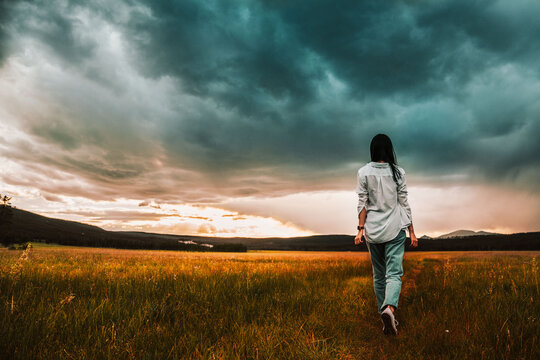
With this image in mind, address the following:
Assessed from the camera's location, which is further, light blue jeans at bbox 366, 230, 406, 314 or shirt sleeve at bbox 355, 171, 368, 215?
shirt sleeve at bbox 355, 171, 368, 215

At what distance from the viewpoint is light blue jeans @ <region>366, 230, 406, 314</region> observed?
14.8 feet

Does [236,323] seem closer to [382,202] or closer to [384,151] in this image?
[382,202]

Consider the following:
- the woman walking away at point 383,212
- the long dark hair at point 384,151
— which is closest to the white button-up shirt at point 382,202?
the woman walking away at point 383,212

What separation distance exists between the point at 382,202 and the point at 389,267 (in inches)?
44.5

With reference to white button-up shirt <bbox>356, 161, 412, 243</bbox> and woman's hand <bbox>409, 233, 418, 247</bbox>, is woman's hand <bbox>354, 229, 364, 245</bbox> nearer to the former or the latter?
→ white button-up shirt <bbox>356, 161, 412, 243</bbox>

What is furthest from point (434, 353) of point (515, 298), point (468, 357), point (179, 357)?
point (515, 298)

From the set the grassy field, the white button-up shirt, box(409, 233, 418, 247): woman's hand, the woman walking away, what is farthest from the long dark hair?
the grassy field

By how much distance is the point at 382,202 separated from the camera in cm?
504

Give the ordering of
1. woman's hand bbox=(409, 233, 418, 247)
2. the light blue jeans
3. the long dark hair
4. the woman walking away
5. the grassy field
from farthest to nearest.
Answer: the long dark hair < woman's hand bbox=(409, 233, 418, 247) < the woman walking away < the light blue jeans < the grassy field

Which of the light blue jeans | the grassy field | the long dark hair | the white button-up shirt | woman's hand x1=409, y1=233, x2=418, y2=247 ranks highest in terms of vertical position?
the long dark hair

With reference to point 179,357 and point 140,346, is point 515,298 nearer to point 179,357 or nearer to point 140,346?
point 179,357

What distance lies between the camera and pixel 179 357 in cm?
293

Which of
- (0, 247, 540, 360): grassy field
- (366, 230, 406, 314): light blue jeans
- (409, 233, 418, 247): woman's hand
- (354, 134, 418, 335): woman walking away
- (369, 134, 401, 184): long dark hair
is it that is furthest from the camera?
(369, 134, 401, 184): long dark hair

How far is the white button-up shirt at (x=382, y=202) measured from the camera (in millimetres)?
4895
